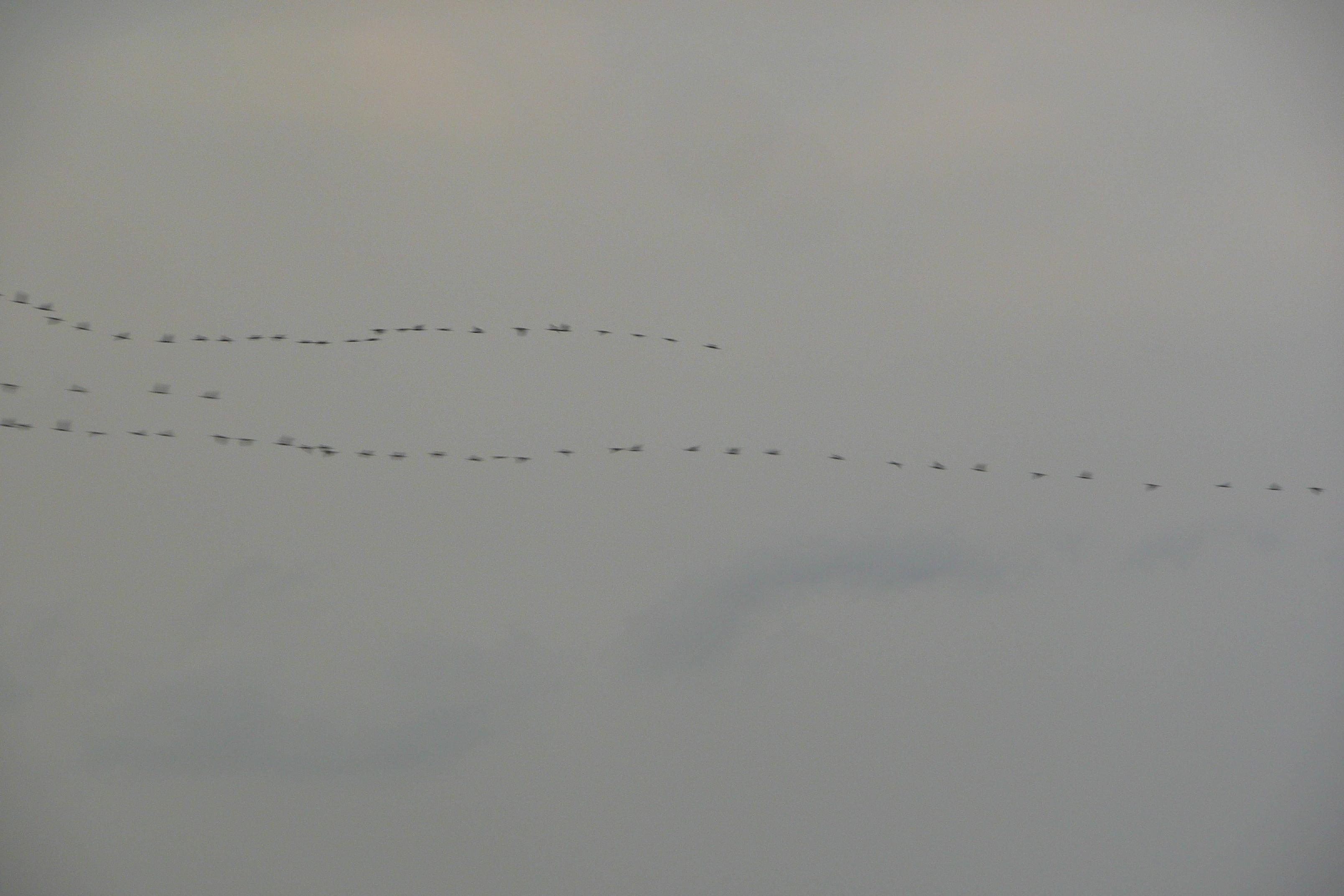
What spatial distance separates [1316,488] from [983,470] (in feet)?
42.5

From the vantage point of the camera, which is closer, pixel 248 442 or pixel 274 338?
pixel 248 442

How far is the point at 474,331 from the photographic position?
4425 centimetres

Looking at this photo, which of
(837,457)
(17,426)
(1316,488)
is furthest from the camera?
(1316,488)

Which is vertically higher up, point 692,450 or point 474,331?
point 474,331

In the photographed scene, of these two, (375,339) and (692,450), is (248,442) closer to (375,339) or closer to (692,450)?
(375,339)

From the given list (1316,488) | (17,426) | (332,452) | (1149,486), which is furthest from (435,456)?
(1316,488)

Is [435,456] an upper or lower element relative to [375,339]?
lower

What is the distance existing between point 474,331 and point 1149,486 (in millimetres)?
23921

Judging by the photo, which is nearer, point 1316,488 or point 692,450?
point 692,450

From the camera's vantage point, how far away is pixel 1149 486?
167ft

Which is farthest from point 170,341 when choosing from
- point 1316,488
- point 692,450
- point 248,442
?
point 1316,488

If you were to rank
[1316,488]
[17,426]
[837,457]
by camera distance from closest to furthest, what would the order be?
[17,426] < [837,457] < [1316,488]

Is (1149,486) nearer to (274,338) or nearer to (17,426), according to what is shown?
(274,338)

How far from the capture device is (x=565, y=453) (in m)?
49.2
